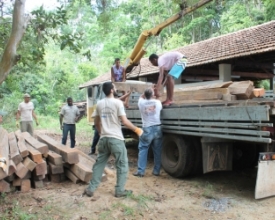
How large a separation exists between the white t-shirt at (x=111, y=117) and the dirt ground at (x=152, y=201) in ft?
3.29

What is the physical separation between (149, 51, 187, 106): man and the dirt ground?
198 cm

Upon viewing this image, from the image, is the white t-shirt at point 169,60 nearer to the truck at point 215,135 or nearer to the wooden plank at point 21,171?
the truck at point 215,135

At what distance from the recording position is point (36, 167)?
496cm

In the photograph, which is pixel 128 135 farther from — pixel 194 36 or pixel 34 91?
pixel 194 36

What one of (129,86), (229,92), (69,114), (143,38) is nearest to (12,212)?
(229,92)

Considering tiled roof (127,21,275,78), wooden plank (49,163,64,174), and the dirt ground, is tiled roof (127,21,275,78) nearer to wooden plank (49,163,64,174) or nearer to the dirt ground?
wooden plank (49,163,64,174)

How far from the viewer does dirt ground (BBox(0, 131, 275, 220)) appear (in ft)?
13.3

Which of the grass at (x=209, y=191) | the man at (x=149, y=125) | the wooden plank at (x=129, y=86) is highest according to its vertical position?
the wooden plank at (x=129, y=86)

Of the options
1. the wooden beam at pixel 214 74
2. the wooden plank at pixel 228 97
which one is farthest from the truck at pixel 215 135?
the wooden beam at pixel 214 74

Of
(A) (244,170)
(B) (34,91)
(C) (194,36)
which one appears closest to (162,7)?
(C) (194,36)

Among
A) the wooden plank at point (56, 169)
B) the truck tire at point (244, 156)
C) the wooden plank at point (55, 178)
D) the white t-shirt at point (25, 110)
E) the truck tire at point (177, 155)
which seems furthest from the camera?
the white t-shirt at point (25, 110)

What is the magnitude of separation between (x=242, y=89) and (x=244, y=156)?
1.88 metres

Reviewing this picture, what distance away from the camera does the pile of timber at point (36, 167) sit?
4.76m

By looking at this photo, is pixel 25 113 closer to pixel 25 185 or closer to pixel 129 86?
pixel 129 86
